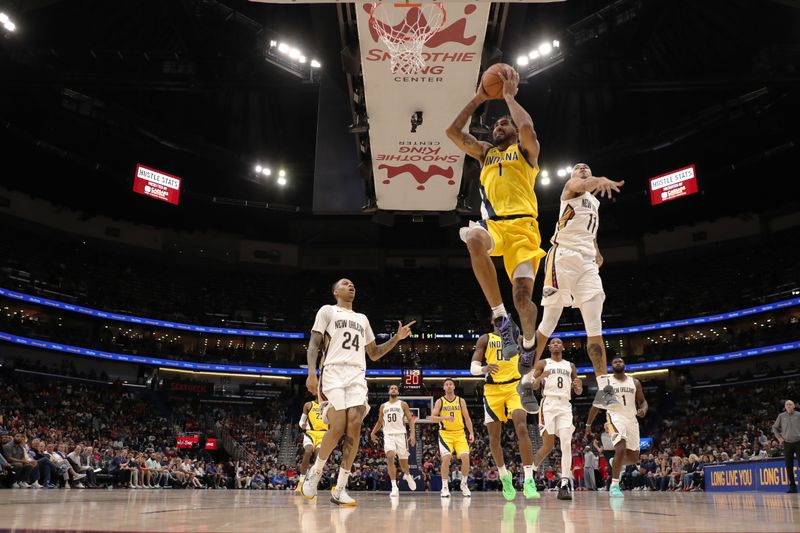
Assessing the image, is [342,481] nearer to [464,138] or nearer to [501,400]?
[501,400]

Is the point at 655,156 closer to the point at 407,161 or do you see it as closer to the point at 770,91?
the point at 770,91

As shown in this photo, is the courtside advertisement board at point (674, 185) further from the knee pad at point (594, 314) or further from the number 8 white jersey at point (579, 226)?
the knee pad at point (594, 314)

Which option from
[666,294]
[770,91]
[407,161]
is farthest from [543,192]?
[407,161]

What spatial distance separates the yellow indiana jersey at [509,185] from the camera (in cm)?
555

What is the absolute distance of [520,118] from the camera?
5.45 m

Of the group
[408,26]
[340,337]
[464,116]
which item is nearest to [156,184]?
[408,26]

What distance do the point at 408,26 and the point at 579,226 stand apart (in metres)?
4.05

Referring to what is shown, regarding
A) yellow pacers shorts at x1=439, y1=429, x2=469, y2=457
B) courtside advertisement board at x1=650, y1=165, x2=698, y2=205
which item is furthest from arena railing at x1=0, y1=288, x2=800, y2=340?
yellow pacers shorts at x1=439, y1=429, x2=469, y2=457

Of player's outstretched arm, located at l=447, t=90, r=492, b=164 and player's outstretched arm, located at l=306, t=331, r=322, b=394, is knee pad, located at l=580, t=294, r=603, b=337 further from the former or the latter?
player's outstretched arm, located at l=306, t=331, r=322, b=394

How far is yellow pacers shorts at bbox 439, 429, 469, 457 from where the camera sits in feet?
37.3

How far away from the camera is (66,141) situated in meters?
28.7

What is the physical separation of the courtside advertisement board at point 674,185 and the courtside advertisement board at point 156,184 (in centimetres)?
2236

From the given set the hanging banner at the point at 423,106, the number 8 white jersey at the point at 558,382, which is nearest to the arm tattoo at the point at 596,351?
the number 8 white jersey at the point at 558,382

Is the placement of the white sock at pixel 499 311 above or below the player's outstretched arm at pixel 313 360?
above
